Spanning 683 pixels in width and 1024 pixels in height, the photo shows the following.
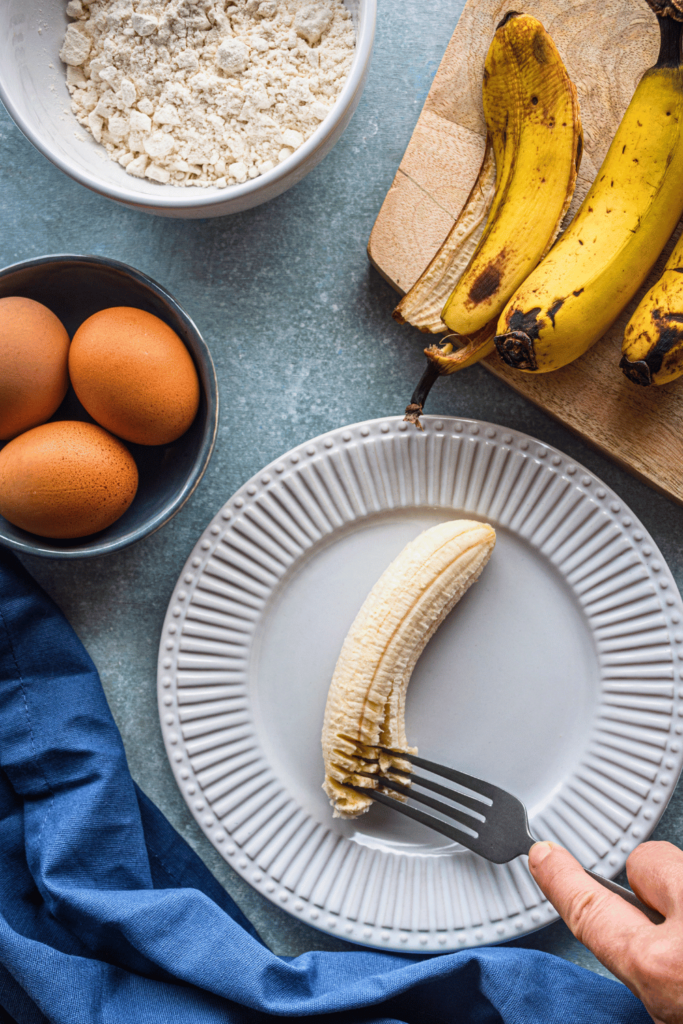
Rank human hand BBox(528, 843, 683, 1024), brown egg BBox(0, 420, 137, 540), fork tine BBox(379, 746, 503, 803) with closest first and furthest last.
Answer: human hand BBox(528, 843, 683, 1024) → brown egg BBox(0, 420, 137, 540) → fork tine BBox(379, 746, 503, 803)

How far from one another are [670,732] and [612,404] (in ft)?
1.46

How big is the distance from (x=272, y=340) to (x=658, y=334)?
51cm

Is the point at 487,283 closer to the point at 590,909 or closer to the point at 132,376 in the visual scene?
the point at 132,376

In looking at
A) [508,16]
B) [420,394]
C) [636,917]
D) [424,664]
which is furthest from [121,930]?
[508,16]

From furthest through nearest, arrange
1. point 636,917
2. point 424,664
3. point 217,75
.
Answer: point 424,664, point 217,75, point 636,917

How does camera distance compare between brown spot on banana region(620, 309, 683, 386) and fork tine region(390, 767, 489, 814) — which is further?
fork tine region(390, 767, 489, 814)

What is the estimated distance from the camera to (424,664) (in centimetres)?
94

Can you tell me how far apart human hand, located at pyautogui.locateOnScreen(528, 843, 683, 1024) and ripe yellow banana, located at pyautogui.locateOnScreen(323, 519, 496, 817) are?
0.22 meters

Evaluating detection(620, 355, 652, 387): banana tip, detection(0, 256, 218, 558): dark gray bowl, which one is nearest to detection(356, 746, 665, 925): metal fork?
detection(0, 256, 218, 558): dark gray bowl

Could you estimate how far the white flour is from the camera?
81cm

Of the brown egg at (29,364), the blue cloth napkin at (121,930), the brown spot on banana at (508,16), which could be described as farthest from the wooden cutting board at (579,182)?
the blue cloth napkin at (121,930)

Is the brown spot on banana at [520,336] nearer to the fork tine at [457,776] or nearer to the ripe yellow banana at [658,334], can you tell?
the ripe yellow banana at [658,334]

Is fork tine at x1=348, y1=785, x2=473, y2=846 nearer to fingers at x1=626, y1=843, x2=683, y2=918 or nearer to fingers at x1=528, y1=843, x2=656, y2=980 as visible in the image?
fingers at x1=528, y1=843, x2=656, y2=980

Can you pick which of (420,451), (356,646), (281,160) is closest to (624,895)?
(356,646)
